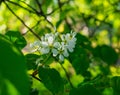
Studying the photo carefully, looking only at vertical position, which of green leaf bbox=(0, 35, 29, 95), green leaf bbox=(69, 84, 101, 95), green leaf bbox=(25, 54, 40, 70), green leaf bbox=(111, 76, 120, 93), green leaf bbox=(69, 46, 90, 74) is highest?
green leaf bbox=(69, 46, 90, 74)

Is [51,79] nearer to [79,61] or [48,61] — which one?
[48,61]

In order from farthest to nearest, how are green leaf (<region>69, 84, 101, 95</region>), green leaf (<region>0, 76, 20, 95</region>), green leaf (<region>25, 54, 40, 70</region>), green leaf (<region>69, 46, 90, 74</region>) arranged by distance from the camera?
green leaf (<region>69, 46, 90, 74</region>)
green leaf (<region>25, 54, 40, 70</region>)
green leaf (<region>69, 84, 101, 95</region>)
green leaf (<region>0, 76, 20, 95</region>)

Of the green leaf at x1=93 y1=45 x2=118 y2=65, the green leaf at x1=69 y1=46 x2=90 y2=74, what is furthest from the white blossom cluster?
the green leaf at x1=93 y1=45 x2=118 y2=65

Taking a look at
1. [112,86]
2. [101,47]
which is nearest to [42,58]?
[112,86]

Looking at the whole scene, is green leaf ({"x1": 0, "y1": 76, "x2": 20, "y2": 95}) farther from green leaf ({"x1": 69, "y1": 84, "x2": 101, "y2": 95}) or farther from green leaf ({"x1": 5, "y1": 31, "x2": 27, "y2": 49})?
green leaf ({"x1": 5, "y1": 31, "x2": 27, "y2": 49})

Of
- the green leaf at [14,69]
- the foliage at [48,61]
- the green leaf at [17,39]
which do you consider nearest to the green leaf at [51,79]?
the foliage at [48,61]

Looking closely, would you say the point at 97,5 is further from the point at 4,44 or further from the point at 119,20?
the point at 4,44

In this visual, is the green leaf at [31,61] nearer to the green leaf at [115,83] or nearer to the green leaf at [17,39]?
the green leaf at [17,39]
